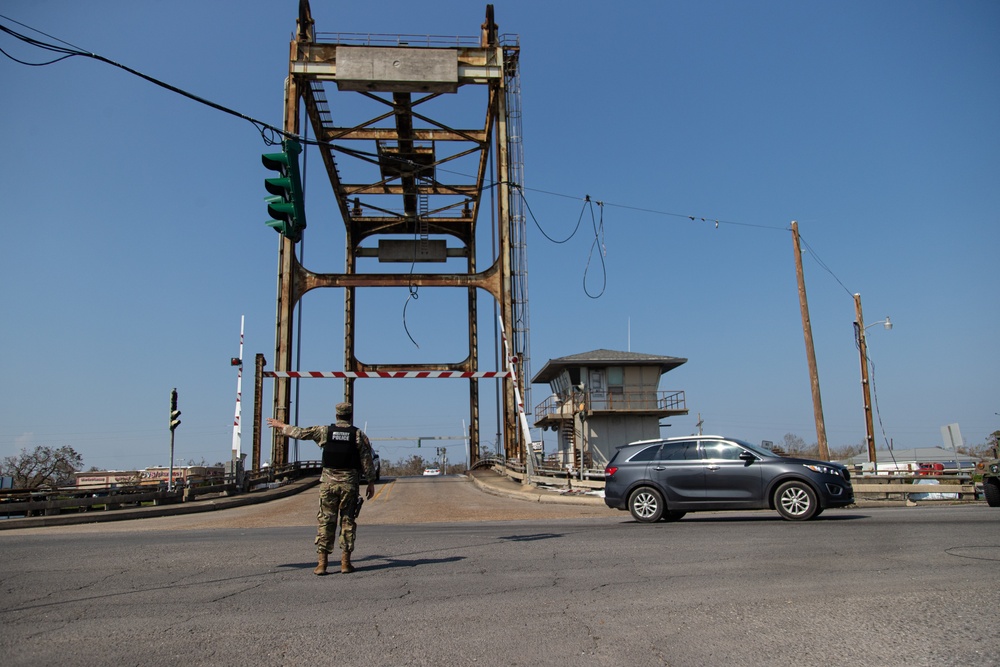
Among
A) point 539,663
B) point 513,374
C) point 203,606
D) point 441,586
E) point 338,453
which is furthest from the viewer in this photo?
point 513,374

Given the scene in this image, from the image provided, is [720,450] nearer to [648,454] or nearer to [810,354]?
[648,454]

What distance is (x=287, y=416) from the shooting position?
106 feet

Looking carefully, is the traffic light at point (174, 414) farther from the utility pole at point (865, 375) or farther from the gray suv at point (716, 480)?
the utility pole at point (865, 375)

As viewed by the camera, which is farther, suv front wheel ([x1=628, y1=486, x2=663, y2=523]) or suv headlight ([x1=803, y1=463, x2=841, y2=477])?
suv front wheel ([x1=628, y1=486, x2=663, y2=523])

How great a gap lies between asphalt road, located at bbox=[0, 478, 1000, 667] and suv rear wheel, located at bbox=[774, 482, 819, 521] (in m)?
1.69

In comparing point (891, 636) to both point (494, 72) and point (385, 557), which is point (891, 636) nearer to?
point (385, 557)

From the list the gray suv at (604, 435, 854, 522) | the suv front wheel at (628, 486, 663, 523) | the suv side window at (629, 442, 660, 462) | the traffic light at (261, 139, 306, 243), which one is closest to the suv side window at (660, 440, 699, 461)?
the gray suv at (604, 435, 854, 522)

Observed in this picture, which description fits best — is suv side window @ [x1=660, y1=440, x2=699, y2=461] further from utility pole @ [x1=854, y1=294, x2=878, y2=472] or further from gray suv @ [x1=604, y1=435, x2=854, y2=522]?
utility pole @ [x1=854, y1=294, x2=878, y2=472]

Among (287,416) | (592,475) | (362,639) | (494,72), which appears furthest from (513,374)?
(362,639)

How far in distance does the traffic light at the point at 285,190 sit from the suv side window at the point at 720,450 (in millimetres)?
7583

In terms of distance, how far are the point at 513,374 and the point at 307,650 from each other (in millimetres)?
24615

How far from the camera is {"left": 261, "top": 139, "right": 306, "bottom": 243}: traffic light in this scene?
11.6m

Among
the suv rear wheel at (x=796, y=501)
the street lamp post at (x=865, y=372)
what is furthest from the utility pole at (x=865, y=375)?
the suv rear wheel at (x=796, y=501)

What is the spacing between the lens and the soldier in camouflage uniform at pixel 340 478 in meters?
7.60
